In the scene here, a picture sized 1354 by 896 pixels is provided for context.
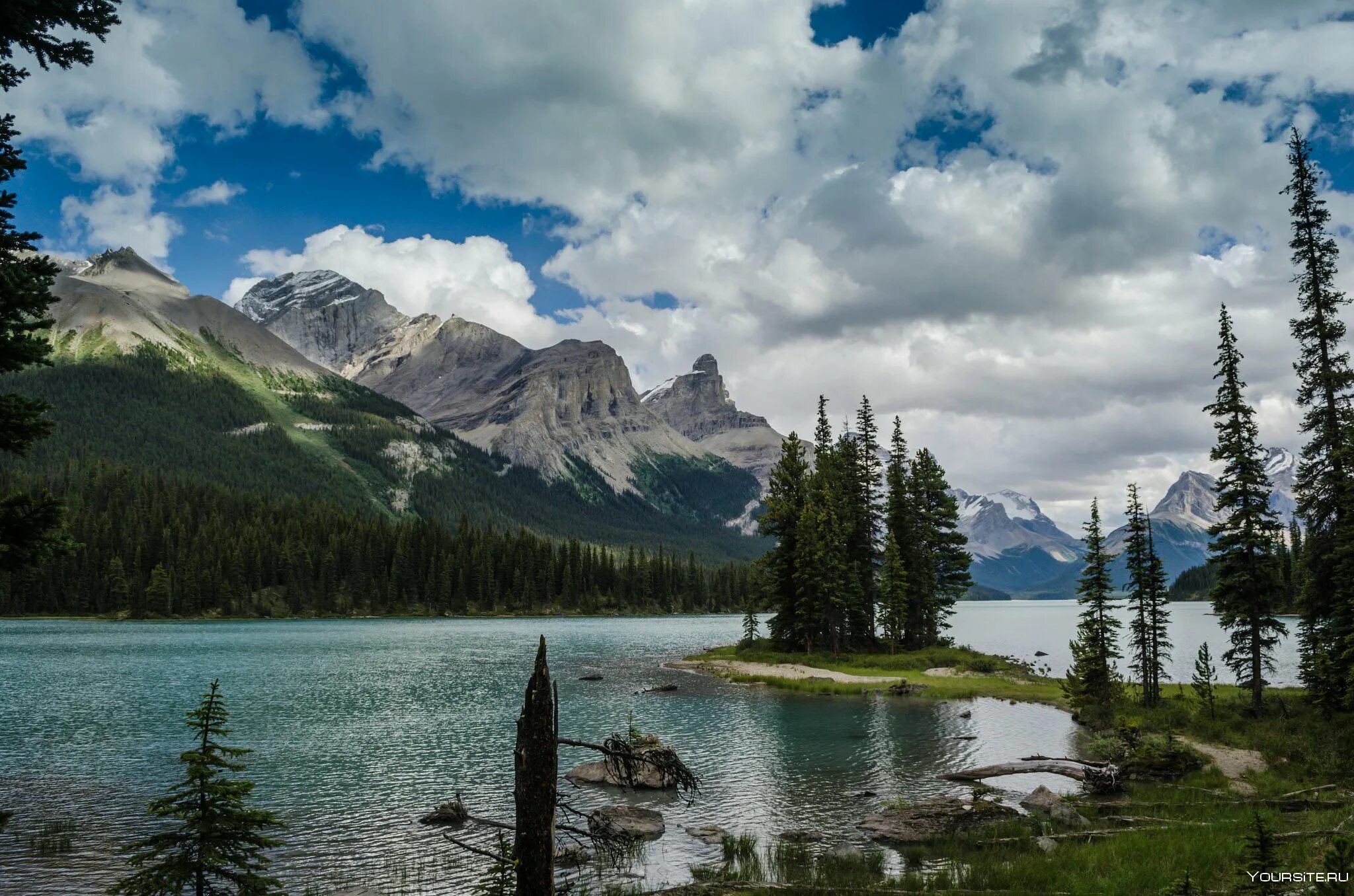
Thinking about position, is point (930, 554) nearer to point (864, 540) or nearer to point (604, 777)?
point (864, 540)

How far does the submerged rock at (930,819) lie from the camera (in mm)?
24938

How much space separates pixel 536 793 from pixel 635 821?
Result: 15.2m

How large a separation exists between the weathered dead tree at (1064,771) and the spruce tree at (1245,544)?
11576 mm

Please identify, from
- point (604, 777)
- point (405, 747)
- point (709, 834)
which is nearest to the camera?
point (709, 834)

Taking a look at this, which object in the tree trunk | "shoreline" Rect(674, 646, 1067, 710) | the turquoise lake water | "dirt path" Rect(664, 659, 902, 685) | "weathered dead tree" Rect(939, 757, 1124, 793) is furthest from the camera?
"dirt path" Rect(664, 659, 902, 685)

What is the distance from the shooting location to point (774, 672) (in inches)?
2776

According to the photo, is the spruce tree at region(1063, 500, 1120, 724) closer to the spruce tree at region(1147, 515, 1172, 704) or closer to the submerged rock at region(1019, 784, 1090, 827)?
the spruce tree at region(1147, 515, 1172, 704)

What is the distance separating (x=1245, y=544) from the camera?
3816 cm

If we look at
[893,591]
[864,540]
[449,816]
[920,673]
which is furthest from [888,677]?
[449,816]

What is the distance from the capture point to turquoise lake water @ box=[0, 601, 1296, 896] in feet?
79.9

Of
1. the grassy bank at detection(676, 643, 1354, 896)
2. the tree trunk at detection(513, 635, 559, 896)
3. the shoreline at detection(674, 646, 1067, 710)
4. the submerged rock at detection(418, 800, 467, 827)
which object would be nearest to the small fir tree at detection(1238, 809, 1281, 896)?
the grassy bank at detection(676, 643, 1354, 896)

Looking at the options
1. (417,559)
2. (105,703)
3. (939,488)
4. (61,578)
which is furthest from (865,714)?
(61,578)

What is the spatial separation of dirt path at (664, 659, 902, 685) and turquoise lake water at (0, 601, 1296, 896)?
14.5 ft

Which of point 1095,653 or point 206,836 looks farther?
point 1095,653
